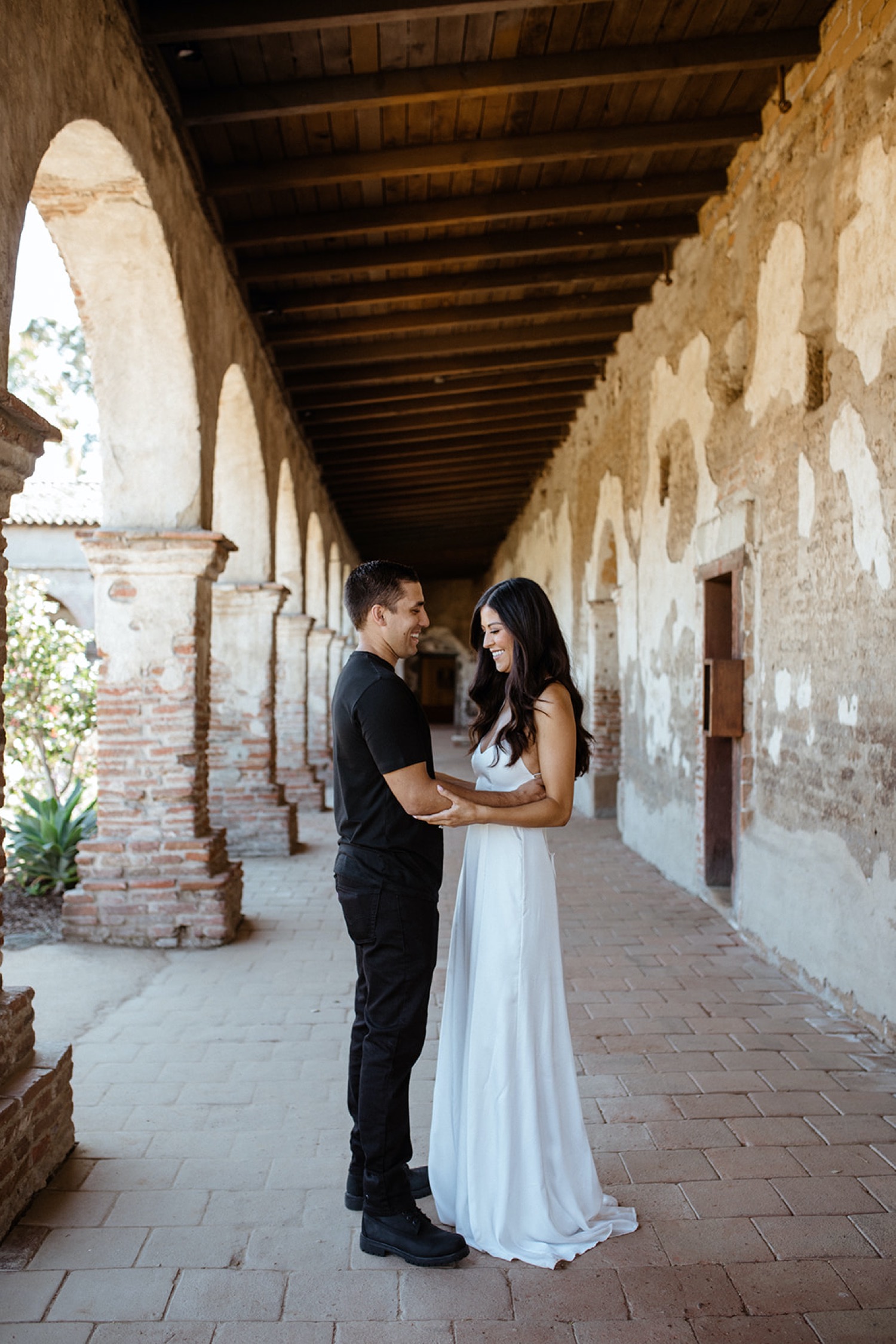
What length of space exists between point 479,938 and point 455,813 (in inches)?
14.9

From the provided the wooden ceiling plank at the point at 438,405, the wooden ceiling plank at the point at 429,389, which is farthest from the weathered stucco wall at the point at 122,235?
the wooden ceiling plank at the point at 438,405

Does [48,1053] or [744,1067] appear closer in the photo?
[48,1053]

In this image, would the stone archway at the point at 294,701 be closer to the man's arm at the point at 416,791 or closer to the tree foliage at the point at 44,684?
the tree foliage at the point at 44,684

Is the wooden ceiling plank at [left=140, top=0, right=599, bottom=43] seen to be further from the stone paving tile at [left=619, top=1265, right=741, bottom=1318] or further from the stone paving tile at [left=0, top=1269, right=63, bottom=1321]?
the stone paving tile at [left=619, top=1265, right=741, bottom=1318]

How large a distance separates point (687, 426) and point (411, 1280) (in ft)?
20.2

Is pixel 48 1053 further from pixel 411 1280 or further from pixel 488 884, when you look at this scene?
pixel 488 884

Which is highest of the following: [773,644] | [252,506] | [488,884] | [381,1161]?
[252,506]

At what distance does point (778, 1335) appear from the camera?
215 cm

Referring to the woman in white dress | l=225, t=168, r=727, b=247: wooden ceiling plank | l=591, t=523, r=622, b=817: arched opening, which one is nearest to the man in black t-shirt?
the woman in white dress

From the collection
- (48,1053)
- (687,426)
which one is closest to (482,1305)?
(48,1053)

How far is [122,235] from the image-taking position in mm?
4805

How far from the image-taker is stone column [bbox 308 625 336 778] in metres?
13.5

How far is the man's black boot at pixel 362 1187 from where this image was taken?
2.69 m

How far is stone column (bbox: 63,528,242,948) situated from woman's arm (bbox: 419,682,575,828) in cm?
342
